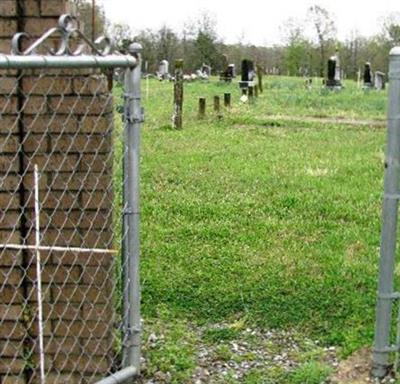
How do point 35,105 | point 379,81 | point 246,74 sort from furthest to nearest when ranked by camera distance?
point 379,81
point 246,74
point 35,105

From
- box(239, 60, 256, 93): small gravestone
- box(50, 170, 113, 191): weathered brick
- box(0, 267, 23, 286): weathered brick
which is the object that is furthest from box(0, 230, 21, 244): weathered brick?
box(239, 60, 256, 93): small gravestone

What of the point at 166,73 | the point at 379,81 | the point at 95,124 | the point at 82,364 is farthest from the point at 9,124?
the point at 166,73

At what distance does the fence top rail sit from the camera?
9.42ft

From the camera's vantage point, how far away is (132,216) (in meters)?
3.52

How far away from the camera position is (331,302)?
473cm

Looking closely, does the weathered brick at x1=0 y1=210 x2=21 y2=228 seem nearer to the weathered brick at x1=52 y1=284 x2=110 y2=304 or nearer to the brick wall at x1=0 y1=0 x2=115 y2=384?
the brick wall at x1=0 y1=0 x2=115 y2=384

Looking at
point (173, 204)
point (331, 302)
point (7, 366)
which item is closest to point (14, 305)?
point (7, 366)

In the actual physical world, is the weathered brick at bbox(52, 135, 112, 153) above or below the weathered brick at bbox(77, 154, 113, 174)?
above

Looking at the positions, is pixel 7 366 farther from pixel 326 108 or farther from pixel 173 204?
pixel 326 108

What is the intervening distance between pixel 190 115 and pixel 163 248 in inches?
462

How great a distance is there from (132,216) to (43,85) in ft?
2.37

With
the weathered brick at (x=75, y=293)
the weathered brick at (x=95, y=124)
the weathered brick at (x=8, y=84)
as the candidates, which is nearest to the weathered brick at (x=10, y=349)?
the weathered brick at (x=75, y=293)

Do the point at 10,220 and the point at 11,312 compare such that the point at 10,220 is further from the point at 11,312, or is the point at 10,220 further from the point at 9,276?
the point at 11,312

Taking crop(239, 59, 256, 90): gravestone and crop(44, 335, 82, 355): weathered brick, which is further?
crop(239, 59, 256, 90): gravestone
